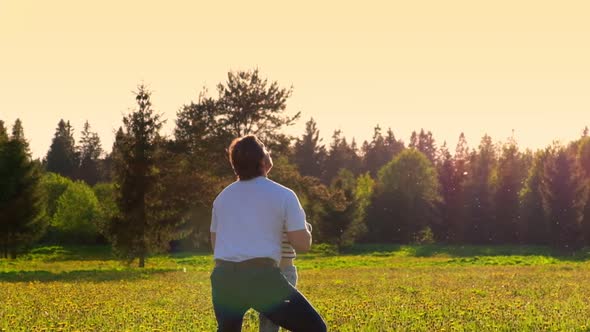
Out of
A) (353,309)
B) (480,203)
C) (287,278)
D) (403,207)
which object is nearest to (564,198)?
(480,203)

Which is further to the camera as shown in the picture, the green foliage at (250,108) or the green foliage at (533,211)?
the green foliage at (533,211)

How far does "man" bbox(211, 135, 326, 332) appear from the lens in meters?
5.69

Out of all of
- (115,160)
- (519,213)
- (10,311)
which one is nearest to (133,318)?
(10,311)

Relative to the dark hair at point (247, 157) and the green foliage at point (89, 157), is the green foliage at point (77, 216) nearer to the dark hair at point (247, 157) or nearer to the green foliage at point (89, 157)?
the green foliage at point (89, 157)

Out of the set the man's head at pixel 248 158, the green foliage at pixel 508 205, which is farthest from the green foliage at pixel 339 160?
the man's head at pixel 248 158

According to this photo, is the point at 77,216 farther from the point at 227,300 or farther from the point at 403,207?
the point at 227,300

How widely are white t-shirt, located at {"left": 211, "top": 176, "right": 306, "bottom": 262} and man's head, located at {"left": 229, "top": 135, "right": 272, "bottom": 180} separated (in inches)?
3.7

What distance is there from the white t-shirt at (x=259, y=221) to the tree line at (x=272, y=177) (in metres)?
33.9

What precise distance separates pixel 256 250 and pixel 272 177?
39487 millimetres

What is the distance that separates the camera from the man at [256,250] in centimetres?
569

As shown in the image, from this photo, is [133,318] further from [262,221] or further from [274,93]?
[274,93]

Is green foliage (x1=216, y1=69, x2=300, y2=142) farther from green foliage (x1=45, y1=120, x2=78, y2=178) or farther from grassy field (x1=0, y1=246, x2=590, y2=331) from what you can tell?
green foliage (x1=45, y1=120, x2=78, y2=178)

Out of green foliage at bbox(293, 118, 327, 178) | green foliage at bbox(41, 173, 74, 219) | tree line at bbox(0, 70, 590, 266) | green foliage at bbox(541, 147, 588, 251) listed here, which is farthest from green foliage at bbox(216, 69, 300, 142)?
green foliage at bbox(293, 118, 327, 178)

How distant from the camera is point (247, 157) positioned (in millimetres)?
6047
